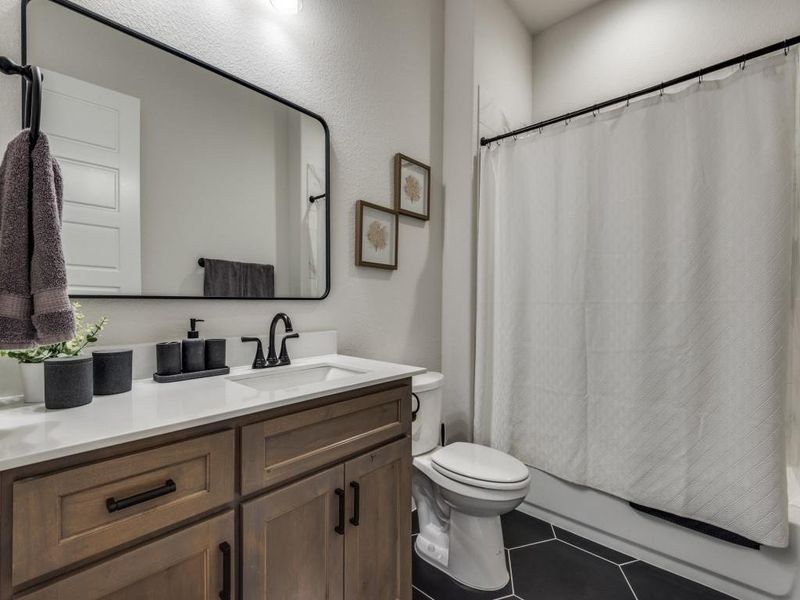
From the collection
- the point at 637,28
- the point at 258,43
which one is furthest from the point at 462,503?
the point at 637,28

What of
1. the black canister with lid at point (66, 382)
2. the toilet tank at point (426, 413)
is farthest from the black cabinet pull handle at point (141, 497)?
the toilet tank at point (426, 413)

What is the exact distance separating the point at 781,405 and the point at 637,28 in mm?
2190

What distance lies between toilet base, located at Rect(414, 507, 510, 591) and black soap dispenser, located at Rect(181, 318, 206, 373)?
1.14 metres

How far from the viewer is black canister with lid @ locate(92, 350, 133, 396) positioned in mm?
941

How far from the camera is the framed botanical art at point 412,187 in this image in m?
1.96

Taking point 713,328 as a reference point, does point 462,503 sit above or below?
below

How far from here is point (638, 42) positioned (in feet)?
7.70

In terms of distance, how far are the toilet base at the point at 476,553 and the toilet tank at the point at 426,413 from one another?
277 mm

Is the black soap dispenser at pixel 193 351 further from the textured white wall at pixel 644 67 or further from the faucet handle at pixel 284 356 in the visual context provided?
the textured white wall at pixel 644 67

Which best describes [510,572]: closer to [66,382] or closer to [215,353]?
[215,353]

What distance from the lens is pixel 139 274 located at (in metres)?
1.16

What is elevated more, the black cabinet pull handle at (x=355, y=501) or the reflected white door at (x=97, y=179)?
the reflected white door at (x=97, y=179)

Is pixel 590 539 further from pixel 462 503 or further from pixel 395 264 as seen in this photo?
pixel 395 264

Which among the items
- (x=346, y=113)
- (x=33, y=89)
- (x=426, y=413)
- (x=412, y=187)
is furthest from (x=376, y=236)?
(x=33, y=89)
